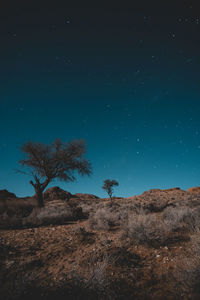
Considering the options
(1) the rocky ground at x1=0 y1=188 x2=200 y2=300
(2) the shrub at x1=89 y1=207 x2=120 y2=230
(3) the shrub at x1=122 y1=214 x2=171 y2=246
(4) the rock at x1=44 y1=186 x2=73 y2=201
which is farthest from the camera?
(4) the rock at x1=44 y1=186 x2=73 y2=201

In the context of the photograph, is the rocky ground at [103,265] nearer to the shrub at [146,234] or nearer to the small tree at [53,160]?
the shrub at [146,234]

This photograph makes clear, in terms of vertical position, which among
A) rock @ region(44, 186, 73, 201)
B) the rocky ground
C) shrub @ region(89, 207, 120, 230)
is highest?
rock @ region(44, 186, 73, 201)

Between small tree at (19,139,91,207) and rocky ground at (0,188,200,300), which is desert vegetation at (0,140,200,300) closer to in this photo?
rocky ground at (0,188,200,300)

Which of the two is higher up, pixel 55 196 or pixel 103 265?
pixel 55 196

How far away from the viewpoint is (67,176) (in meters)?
16.4

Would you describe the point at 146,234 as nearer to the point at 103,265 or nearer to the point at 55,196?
the point at 103,265

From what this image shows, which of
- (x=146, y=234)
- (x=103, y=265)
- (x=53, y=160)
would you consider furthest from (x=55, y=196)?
(x=103, y=265)

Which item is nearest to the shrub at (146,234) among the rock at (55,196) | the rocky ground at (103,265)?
the rocky ground at (103,265)

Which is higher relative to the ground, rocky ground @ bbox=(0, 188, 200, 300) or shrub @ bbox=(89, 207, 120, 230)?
shrub @ bbox=(89, 207, 120, 230)

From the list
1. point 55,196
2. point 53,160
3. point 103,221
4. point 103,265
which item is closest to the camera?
point 103,265

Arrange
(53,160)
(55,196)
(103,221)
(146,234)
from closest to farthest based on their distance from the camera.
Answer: (146,234), (103,221), (53,160), (55,196)

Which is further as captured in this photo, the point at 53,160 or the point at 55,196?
the point at 55,196

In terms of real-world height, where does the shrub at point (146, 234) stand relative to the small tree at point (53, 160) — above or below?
below

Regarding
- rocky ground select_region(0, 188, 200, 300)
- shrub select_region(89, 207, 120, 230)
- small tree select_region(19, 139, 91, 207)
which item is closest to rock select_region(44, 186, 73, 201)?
small tree select_region(19, 139, 91, 207)
